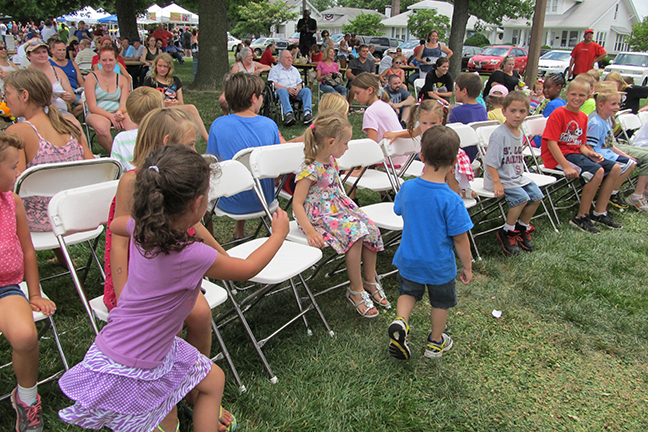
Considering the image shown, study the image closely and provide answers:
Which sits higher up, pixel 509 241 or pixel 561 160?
pixel 561 160

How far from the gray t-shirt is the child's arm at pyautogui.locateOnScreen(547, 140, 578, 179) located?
738 millimetres

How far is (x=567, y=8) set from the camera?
5441 centimetres

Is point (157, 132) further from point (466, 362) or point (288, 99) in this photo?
point (288, 99)

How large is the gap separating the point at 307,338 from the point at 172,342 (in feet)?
4.42

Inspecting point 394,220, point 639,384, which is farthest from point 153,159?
point 639,384

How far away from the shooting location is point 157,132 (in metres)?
2.37

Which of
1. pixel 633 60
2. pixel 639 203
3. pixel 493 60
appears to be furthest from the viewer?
pixel 493 60

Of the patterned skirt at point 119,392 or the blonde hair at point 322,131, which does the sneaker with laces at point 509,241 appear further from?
the patterned skirt at point 119,392

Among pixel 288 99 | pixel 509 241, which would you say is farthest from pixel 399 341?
pixel 288 99

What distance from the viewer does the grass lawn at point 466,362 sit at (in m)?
2.42

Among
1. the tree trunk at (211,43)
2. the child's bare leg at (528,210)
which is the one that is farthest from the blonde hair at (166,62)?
the tree trunk at (211,43)

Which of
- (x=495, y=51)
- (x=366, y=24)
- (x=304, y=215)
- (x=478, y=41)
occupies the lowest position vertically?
(x=304, y=215)

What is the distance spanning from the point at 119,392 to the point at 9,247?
1038mm

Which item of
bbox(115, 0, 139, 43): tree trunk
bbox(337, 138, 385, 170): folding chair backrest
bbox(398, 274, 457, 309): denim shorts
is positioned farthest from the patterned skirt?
bbox(115, 0, 139, 43): tree trunk
